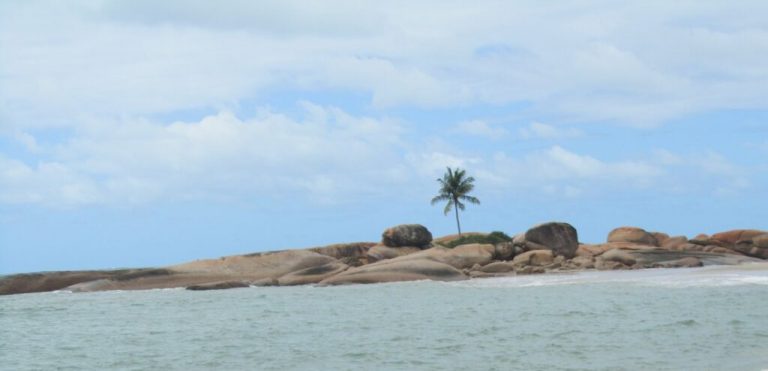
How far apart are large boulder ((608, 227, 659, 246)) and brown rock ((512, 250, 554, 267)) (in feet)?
34.6

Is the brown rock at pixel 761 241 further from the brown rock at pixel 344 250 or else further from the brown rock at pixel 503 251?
the brown rock at pixel 344 250

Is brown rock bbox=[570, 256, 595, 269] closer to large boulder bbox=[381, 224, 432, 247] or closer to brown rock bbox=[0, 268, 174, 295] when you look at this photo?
large boulder bbox=[381, 224, 432, 247]

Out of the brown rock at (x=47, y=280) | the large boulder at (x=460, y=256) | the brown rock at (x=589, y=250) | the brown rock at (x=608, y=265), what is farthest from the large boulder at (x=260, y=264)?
the brown rock at (x=608, y=265)

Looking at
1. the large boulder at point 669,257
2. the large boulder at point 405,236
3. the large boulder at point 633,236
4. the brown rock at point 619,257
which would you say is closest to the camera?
the brown rock at point 619,257

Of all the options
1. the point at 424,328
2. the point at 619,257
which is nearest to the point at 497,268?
the point at 619,257

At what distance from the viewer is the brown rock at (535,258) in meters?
51.5

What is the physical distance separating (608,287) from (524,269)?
486 inches

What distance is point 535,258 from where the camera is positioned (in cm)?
5172

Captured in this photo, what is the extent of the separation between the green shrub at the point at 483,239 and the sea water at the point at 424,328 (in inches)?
691

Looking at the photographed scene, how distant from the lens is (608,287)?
125ft

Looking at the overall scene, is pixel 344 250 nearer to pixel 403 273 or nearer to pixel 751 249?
pixel 403 273

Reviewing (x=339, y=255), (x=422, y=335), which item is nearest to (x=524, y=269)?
(x=339, y=255)

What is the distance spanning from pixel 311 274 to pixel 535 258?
12374 mm

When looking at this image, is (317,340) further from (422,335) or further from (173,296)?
(173,296)
